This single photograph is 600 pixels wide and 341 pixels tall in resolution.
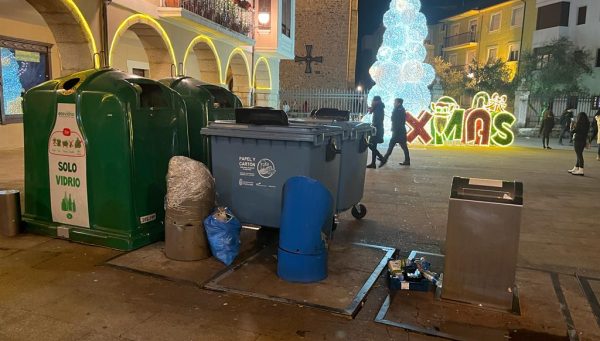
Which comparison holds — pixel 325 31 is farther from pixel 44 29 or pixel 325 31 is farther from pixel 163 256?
pixel 163 256

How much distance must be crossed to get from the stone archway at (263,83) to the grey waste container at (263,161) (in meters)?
19.4

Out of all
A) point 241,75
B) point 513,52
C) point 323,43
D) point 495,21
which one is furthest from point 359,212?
point 495,21

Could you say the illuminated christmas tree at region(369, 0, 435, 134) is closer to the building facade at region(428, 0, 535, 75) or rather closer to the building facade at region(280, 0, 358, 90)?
the building facade at region(280, 0, 358, 90)

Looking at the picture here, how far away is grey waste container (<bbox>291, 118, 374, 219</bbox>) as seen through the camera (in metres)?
5.65

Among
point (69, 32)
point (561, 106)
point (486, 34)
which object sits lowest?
point (561, 106)

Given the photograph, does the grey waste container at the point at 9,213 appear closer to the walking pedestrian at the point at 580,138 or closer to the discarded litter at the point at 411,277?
the discarded litter at the point at 411,277

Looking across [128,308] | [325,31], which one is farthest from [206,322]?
[325,31]

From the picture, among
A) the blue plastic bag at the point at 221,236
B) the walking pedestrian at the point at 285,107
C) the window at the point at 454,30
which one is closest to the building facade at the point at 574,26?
the window at the point at 454,30

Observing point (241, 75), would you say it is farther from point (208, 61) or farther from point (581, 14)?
point (581, 14)

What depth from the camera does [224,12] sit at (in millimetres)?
17156

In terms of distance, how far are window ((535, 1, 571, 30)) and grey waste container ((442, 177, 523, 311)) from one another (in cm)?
3484

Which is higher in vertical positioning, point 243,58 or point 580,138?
point 243,58

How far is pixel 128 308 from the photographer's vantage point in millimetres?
3652

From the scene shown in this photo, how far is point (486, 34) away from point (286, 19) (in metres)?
25.6
